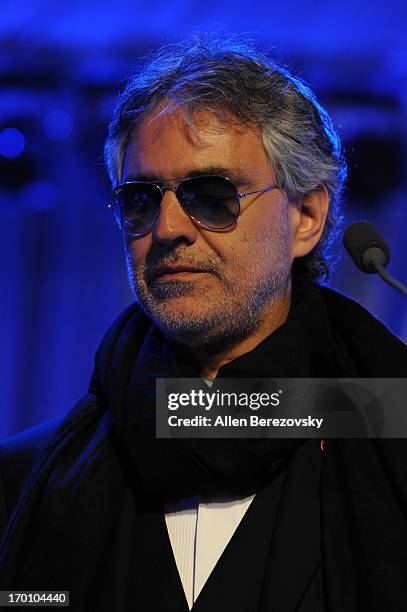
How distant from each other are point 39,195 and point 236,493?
6.65ft

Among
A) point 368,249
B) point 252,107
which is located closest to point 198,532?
point 368,249

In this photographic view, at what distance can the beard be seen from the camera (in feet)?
5.35

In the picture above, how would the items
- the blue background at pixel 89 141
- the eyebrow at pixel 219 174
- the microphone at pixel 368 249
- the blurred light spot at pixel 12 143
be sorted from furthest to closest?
the blurred light spot at pixel 12 143
the blue background at pixel 89 141
the eyebrow at pixel 219 174
the microphone at pixel 368 249

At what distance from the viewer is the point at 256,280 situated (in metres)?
1.68

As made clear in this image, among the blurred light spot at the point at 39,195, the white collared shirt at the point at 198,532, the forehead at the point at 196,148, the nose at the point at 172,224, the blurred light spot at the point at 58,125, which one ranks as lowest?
the white collared shirt at the point at 198,532

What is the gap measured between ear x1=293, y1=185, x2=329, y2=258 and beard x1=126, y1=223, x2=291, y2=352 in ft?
0.35

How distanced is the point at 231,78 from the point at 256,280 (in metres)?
0.50

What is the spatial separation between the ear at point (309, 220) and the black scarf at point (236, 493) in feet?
0.37

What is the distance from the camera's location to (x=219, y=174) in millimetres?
Result: 1647

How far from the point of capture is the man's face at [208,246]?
1631 mm

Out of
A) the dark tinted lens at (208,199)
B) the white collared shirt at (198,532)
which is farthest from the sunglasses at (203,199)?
the white collared shirt at (198,532)

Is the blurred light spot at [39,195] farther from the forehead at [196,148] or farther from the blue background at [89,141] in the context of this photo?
the forehead at [196,148]

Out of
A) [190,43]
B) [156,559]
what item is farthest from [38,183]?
[156,559]

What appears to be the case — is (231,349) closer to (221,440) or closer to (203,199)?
(221,440)
